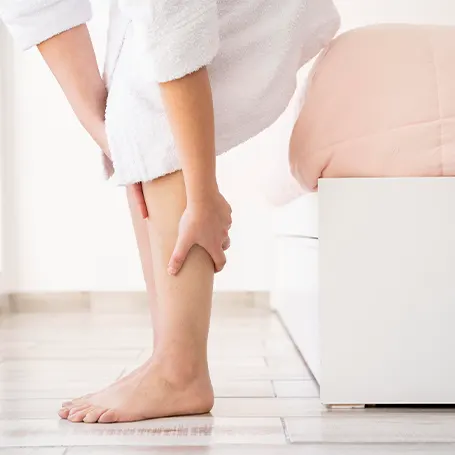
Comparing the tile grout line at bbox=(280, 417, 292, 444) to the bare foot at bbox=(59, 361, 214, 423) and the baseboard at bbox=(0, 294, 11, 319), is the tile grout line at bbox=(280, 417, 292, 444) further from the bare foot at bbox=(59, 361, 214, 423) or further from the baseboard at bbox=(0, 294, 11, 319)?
the baseboard at bbox=(0, 294, 11, 319)

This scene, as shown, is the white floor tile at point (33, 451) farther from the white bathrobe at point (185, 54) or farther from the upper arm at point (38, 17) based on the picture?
the upper arm at point (38, 17)

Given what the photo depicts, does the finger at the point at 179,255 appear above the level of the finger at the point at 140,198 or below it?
below

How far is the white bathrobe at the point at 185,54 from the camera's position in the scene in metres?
0.93

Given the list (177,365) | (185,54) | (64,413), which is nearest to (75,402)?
(64,413)

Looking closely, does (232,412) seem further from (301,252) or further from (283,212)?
(283,212)

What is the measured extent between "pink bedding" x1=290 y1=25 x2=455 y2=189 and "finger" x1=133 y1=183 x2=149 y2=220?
27 centimetres

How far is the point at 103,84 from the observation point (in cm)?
121

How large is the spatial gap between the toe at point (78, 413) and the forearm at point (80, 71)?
425mm

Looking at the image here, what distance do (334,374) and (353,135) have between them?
1.17ft

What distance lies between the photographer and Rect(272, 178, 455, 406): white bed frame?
1078mm

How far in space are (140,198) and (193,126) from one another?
0.53 feet

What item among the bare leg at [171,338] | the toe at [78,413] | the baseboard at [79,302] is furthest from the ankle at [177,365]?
the baseboard at [79,302]

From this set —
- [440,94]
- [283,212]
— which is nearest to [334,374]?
[440,94]

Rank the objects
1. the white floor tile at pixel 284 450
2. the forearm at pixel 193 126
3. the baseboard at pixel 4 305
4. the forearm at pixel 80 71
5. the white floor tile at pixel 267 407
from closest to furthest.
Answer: the white floor tile at pixel 284 450 → the forearm at pixel 193 126 → the white floor tile at pixel 267 407 → the forearm at pixel 80 71 → the baseboard at pixel 4 305
